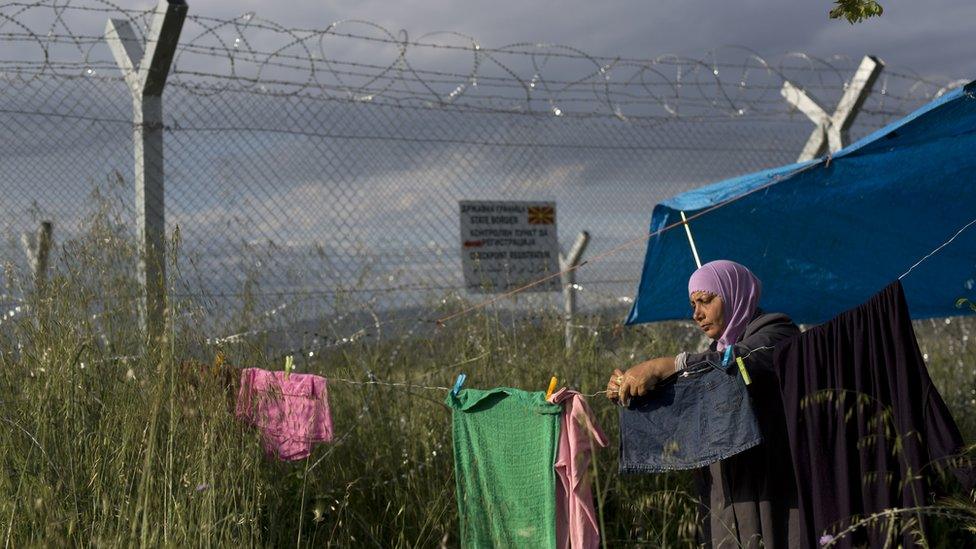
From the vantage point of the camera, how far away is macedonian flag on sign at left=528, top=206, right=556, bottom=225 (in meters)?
6.70

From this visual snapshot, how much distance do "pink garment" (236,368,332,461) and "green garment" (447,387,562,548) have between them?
1.75 ft

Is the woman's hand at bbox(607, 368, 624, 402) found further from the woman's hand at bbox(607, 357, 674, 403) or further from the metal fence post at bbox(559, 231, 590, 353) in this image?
the metal fence post at bbox(559, 231, 590, 353)

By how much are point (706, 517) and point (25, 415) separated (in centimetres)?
227

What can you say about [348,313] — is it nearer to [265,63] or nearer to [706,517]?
[265,63]

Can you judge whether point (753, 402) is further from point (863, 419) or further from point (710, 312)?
point (710, 312)

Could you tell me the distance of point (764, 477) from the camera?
3633 millimetres

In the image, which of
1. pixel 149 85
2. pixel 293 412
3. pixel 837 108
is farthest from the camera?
pixel 837 108

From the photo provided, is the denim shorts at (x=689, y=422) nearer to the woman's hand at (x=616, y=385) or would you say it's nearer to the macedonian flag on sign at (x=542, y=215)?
the woman's hand at (x=616, y=385)

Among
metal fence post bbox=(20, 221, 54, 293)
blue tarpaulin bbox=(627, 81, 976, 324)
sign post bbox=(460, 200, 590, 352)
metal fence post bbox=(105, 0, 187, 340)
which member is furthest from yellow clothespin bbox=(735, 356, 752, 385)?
sign post bbox=(460, 200, 590, 352)

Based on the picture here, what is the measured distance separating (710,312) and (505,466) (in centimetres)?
88

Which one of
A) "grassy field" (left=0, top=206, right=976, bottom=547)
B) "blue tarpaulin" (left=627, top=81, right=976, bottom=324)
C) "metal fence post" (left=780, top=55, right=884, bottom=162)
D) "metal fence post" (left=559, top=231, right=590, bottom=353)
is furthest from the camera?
"metal fence post" (left=780, top=55, right=884, bottom=162)

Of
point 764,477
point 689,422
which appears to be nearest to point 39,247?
point 689,422

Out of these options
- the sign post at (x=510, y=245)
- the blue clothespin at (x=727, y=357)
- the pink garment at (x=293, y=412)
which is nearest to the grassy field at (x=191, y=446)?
the pink garment at (x=293, y=412)

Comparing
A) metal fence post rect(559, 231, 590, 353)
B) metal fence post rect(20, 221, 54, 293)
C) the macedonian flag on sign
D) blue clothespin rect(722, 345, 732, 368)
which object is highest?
the macedonian flag on sign
